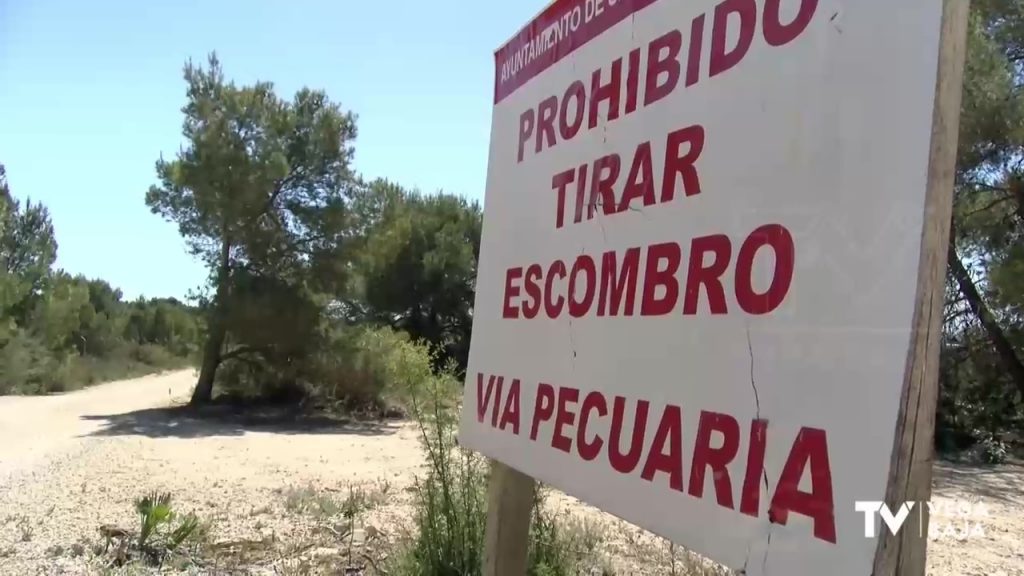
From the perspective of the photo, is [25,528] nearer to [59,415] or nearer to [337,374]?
[337,374]

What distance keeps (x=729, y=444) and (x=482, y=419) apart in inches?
59.8

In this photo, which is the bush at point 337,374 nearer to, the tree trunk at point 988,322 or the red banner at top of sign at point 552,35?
the tree trunk at point 988,322

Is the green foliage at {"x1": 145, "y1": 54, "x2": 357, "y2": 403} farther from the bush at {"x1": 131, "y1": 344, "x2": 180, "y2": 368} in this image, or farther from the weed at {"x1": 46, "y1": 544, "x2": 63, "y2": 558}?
the bush at {"x1": 131, "y1": 344, "x2": 180, "y2": 368}

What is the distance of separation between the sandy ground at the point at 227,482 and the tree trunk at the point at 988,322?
2.38m

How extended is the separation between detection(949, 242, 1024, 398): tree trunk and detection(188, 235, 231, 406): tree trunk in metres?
16.1

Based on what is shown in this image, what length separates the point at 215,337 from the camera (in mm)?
20328

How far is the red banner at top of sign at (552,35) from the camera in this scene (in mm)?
2611

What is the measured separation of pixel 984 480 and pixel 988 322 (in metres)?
3.89

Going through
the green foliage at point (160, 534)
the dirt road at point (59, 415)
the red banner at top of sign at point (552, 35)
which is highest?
the red banner at top of sign at point (552, 35)

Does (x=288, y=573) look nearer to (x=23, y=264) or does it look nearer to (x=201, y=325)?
(x=201, y=325)

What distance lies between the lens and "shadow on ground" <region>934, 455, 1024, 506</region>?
9477 mm

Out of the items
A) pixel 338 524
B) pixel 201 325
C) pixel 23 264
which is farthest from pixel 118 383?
pixel 338 524

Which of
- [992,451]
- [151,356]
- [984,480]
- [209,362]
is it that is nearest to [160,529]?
[984,480]

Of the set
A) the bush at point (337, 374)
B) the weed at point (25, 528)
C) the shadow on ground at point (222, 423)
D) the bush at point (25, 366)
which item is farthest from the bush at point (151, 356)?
the weed at point (25, 528)
